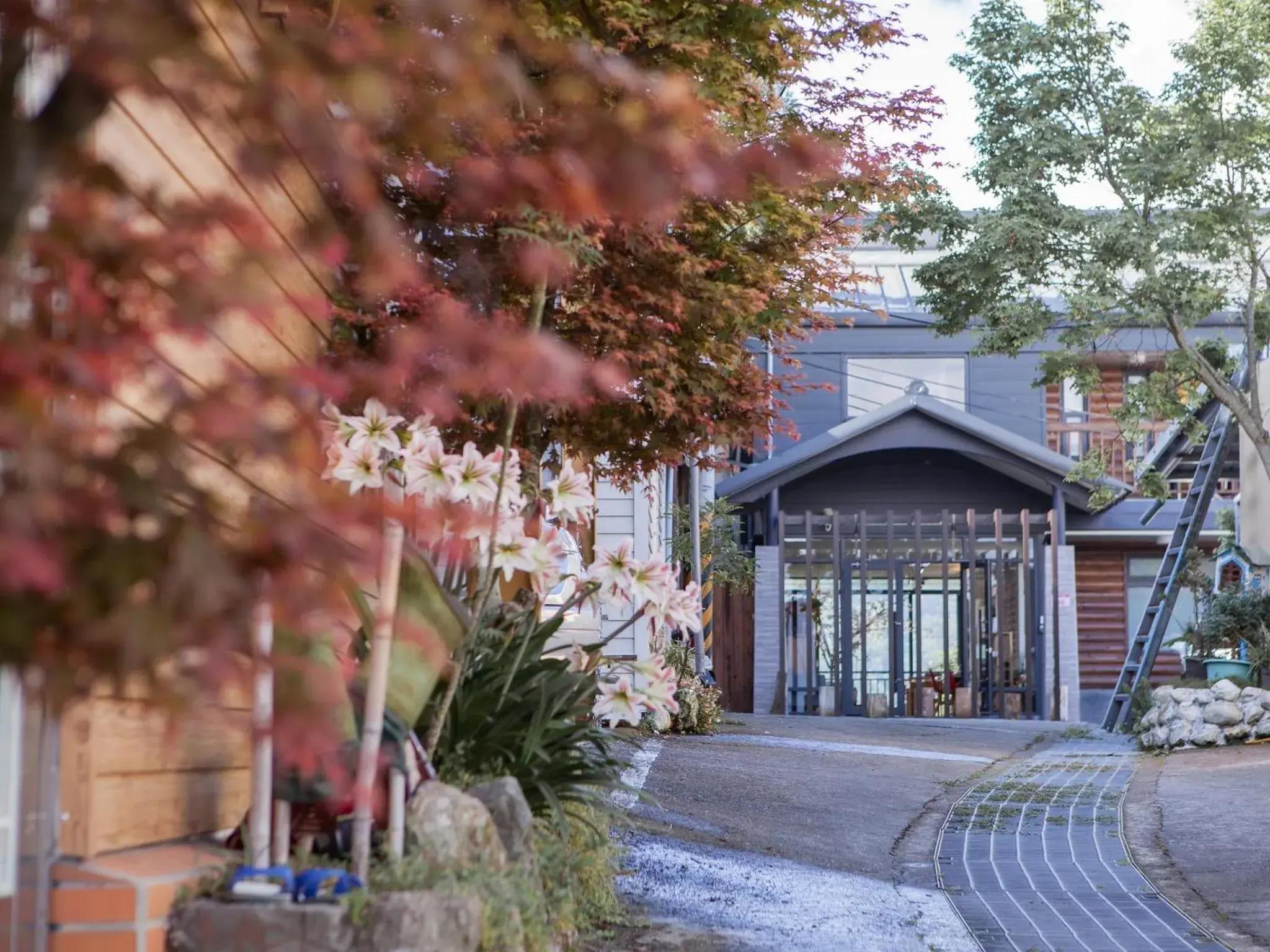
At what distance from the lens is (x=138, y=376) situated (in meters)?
1.58

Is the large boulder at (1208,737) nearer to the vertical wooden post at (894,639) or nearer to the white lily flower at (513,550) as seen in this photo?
the vertical wooden post at (894,639)

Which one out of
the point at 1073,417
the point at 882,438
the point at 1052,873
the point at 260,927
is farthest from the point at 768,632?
the point at 260,927

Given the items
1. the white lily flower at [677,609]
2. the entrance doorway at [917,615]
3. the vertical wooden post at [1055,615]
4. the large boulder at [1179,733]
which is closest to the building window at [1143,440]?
the entrance doorway at [917,615]

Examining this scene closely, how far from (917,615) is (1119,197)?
7.41 meters

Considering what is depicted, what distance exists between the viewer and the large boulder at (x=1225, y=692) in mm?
14898

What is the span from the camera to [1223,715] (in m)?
14.6

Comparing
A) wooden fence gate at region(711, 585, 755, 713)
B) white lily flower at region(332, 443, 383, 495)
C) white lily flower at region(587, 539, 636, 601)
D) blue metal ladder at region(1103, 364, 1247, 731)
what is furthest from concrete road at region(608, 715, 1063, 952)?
wooden fence gate at region(711, 585, 755, 713)

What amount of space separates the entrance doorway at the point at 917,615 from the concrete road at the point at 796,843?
23.6 feet

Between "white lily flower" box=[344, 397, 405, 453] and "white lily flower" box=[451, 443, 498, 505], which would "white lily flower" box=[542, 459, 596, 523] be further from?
"white lily flower" box=[344, 397, 405, 453]

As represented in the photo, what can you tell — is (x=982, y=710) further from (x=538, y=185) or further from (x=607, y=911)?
(x=538, y=185)

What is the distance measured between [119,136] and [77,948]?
1.82 meters

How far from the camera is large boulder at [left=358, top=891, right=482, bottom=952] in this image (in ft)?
11.1

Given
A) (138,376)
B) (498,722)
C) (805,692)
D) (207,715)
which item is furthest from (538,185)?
(805,692)

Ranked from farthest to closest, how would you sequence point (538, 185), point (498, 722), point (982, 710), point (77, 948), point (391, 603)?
point (982, 710) < point (498, 722) < point (391, 603) < point (77, 948) < point (538, 185)
